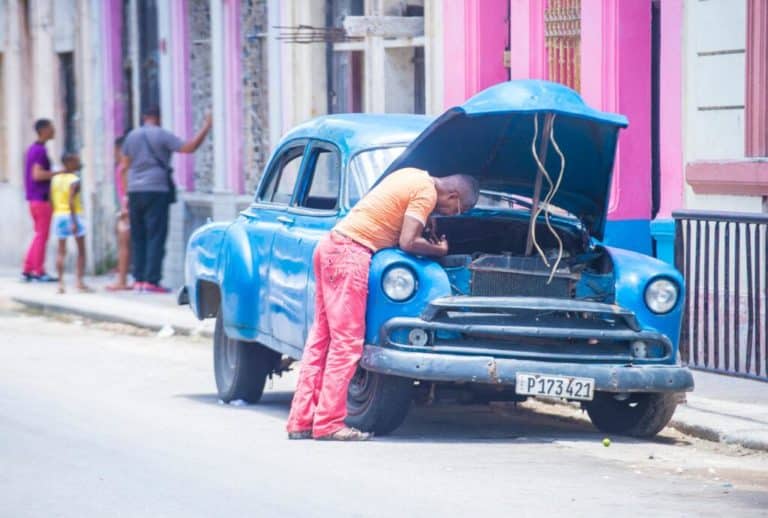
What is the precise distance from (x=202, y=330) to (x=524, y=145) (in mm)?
7616

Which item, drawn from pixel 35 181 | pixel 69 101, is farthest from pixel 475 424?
pixel 69 101

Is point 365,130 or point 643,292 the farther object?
point 365,130

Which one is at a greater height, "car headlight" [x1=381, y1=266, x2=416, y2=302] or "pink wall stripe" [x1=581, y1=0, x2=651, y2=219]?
"pink wall stripe" [x1=581, y1=0, x2=651, y2=219]

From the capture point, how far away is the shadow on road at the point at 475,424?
1100 centimetres

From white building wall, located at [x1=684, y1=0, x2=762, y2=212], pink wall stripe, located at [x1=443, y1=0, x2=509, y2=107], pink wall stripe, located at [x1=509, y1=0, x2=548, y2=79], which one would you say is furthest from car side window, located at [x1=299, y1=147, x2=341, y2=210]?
pink wall stripe, located at [x1=443, y1=0, x2=509, y2=107]

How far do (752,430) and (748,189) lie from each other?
3852 mm

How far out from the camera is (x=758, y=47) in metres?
14.5

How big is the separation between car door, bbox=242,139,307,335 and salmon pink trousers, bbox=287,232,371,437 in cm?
103

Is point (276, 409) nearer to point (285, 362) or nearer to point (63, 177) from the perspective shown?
point (285, 362)

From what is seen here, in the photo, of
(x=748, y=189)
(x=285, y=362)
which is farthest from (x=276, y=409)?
(x=748, y=189)

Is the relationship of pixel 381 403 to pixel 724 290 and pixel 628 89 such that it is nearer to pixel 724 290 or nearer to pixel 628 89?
pixel 724 290

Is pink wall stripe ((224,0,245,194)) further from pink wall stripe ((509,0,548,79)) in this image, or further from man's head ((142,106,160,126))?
pink wall stripe ((509,0,548,79))

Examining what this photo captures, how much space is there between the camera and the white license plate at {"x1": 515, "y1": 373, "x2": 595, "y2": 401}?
1038 cm

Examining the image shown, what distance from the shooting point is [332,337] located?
10.6m
